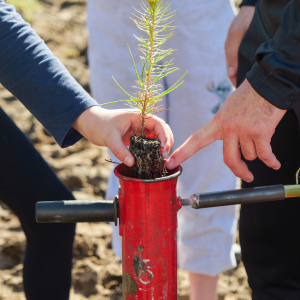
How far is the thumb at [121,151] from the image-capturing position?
3.05 ft

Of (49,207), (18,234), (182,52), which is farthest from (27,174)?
(18,234)

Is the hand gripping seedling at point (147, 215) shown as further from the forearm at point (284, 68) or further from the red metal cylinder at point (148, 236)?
the forearm at point (284, 68)

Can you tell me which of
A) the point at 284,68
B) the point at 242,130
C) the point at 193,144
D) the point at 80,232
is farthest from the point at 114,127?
the point at 80,232

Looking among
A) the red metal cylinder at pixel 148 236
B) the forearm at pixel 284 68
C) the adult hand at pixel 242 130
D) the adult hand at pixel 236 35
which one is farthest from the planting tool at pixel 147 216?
the adult hand at pixel 236 35

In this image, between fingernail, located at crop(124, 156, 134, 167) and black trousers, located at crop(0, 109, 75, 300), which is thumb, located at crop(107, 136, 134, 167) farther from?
black trousers, located at crop(0, 109, 75, 300)

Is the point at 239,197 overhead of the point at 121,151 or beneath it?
beneath

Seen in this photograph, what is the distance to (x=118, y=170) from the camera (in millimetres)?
978

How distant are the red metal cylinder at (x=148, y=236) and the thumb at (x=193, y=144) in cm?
4

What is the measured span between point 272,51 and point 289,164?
1.34 ft

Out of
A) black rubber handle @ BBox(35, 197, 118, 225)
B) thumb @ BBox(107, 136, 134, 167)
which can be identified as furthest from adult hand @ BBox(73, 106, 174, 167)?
black rubber handle @ BBox(35, 197, 118, 225)

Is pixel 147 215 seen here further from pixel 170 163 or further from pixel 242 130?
pixel 242 130

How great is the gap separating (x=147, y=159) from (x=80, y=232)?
5.42 feet

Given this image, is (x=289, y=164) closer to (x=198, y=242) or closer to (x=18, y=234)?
(x=198, y=242)

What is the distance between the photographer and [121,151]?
3.09 feet
